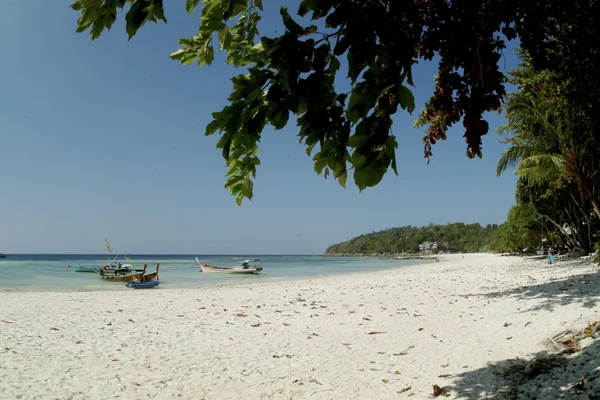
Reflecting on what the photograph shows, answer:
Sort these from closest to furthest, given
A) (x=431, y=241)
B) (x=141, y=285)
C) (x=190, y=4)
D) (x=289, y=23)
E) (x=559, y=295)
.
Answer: (x=289, y=23)
(x=190, y=4)
(x=559, y=295)
(x=141, y=285)
(x=431, y=241)

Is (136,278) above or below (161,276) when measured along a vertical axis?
above

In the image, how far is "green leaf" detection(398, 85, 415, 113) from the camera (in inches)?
45.6

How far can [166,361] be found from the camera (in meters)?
5.21

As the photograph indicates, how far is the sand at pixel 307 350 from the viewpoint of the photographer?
13.3 feet

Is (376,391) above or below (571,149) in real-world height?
below

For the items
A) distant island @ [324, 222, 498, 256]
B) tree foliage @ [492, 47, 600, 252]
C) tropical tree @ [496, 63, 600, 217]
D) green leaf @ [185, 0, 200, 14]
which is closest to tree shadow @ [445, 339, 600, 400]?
green leaf @ [185, 0, 200, 14]

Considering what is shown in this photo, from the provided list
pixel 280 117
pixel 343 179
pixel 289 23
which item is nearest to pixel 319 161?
pixel 343 179

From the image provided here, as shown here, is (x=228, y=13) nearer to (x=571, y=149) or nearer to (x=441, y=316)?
(x=441, y=316)

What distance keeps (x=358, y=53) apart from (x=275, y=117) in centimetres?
37

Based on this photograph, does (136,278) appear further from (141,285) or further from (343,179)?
(343,179)

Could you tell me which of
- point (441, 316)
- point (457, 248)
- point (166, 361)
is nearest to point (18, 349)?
point (166, 361)

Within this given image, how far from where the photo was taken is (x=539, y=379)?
12.0 feet

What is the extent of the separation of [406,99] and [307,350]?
5.16m

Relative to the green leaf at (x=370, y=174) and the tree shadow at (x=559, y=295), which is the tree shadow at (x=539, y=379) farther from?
the green leaf at (x=370, y=174)
